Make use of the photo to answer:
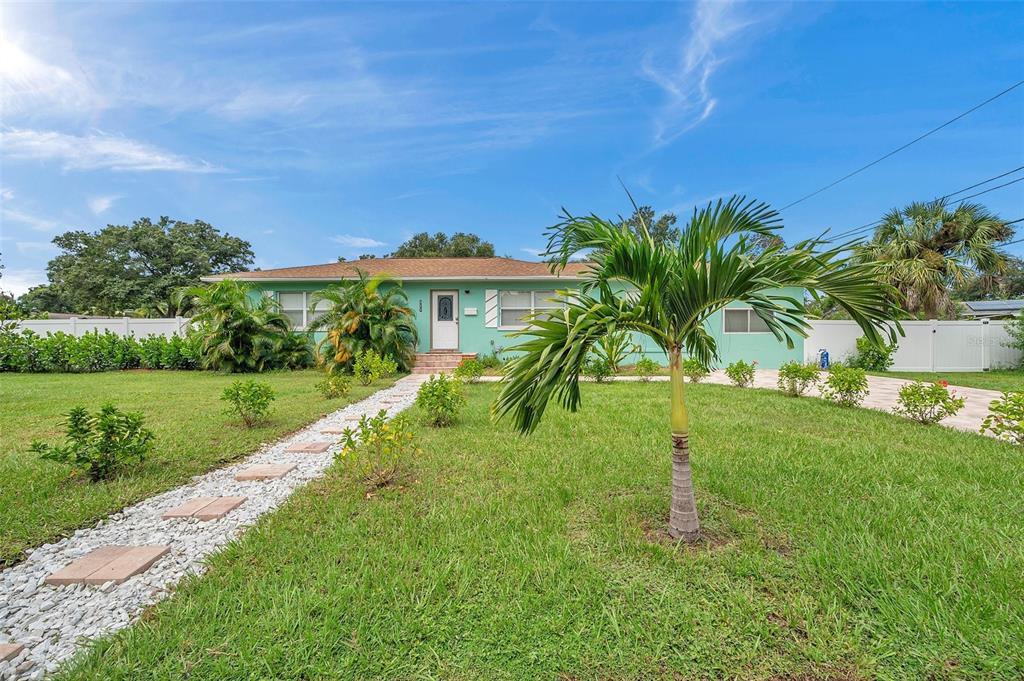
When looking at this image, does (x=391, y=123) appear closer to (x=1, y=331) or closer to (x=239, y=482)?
(x=1, y=331)

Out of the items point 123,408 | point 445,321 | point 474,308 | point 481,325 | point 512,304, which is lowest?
point 123,408

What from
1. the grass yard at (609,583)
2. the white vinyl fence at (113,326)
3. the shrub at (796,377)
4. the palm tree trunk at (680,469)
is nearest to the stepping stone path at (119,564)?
the grass yard at (609,583)

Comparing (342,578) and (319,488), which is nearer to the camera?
(342,578)

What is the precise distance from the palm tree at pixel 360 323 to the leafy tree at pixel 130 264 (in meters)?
18.0

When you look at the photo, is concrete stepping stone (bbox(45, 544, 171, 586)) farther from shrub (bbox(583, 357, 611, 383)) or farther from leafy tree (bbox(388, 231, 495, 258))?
leafy tree (bbox(388, 231, 495, 258))

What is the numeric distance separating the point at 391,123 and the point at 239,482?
496 inches

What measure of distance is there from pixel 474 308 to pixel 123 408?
802cm

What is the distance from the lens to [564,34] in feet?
32.5

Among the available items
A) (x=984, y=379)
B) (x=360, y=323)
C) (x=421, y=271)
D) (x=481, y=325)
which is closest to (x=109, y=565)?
(x=360, y=323)

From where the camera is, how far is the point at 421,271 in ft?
42.3

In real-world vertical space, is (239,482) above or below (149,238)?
below

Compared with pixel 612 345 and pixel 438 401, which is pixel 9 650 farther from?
pixel 438 401

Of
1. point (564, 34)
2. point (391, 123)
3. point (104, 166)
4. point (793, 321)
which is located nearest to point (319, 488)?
point (793, 321)

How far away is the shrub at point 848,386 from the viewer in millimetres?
6355
